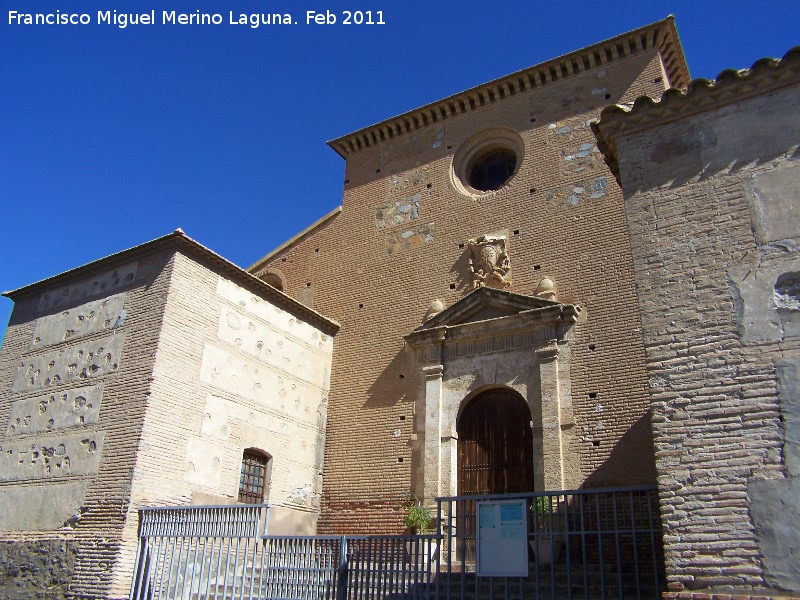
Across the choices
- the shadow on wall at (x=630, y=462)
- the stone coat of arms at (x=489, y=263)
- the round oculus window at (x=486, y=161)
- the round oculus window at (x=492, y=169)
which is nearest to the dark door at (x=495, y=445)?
the shadow on wall at (x=630, y=462)

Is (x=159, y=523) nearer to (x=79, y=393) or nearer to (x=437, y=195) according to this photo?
(x=79, y=393)

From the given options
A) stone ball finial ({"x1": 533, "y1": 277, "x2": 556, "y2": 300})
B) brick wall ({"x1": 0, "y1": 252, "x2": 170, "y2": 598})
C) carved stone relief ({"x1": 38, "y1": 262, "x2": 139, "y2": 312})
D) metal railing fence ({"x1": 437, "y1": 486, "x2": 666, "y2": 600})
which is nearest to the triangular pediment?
stone ball finial ({"x1": 533, "y1": 277, "x2": 556, "y2": 300})

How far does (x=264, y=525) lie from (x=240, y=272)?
4.49 meters

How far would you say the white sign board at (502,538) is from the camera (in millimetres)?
6387

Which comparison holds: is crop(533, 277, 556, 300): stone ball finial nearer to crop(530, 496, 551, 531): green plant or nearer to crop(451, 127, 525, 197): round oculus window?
crop(451, 127, 525, 197): round oculus window

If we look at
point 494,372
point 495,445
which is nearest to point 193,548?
point 495,445

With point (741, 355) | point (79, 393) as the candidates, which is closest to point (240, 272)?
point (79, 393)

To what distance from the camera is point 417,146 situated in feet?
47.4

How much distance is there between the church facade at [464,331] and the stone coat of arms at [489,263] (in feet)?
0.17

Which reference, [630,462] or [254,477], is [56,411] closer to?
[254,477]

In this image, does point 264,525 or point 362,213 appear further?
point 362,213

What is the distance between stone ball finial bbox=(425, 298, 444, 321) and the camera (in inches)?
485

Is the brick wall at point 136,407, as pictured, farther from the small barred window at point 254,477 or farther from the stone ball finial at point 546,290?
the stone ball finial at point 546,290

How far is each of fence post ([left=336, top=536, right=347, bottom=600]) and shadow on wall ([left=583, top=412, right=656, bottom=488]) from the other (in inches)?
154
